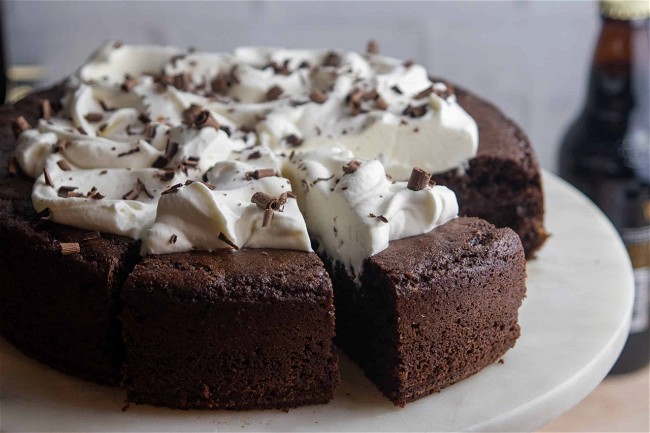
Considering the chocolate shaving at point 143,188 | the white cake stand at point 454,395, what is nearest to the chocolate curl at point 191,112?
the chocolate shaving at point 143,188

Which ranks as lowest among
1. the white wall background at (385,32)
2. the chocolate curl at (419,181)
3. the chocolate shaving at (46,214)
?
the white wall background at (385,32)

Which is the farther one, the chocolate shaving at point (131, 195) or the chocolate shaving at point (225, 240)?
A: the chocolate shaving at point (131, 195)

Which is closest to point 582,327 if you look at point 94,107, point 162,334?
point 162,334

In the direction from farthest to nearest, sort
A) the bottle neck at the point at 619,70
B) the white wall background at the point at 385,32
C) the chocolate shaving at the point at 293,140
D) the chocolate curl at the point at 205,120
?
the white wall background at the point at 385,32, the bottle neck at the point at 619,70, the chocolate shaving at the point at 293,140, the chocolate curl at the point at 205,120

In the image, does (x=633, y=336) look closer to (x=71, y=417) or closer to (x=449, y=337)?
(x=449, y=337)

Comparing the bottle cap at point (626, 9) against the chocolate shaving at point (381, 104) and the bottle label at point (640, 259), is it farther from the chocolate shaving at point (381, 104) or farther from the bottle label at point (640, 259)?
the chocolate shaving at point (381, 104)

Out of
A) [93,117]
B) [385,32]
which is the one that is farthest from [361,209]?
[385,32]

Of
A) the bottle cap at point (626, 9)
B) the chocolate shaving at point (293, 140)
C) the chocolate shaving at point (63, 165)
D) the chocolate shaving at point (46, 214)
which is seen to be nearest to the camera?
the chocolate shaving at point (46, 214)
